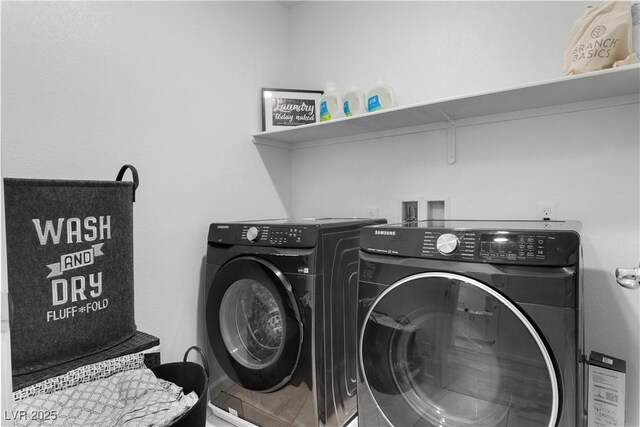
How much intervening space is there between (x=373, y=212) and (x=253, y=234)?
84cm

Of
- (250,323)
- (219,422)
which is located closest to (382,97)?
(250,323)

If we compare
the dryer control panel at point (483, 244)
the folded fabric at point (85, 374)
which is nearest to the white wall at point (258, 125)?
the folded fabric at point (85, 374)

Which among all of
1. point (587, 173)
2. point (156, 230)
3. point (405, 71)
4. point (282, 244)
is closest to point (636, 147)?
point (587, 173)

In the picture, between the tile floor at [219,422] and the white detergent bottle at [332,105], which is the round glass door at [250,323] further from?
the white detergent bottle at [332,105]

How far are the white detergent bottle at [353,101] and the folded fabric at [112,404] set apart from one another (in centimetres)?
154

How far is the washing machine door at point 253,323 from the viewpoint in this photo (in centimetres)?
151

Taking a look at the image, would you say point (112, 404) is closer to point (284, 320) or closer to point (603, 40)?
point (284, 320)

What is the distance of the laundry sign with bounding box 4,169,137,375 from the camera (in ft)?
3.50

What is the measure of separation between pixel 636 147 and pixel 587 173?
0.18m

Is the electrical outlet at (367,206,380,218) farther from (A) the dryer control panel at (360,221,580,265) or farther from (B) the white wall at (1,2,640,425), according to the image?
(A) the dryer control panel at (360,221,580,265)

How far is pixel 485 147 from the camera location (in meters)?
1.81

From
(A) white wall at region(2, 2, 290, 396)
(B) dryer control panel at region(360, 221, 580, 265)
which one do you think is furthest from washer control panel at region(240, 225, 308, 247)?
(A) white wall at region(2, 2, 290, 396)

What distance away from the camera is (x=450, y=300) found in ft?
3.77

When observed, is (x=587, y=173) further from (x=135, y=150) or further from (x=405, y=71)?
(x=135, y=150)
